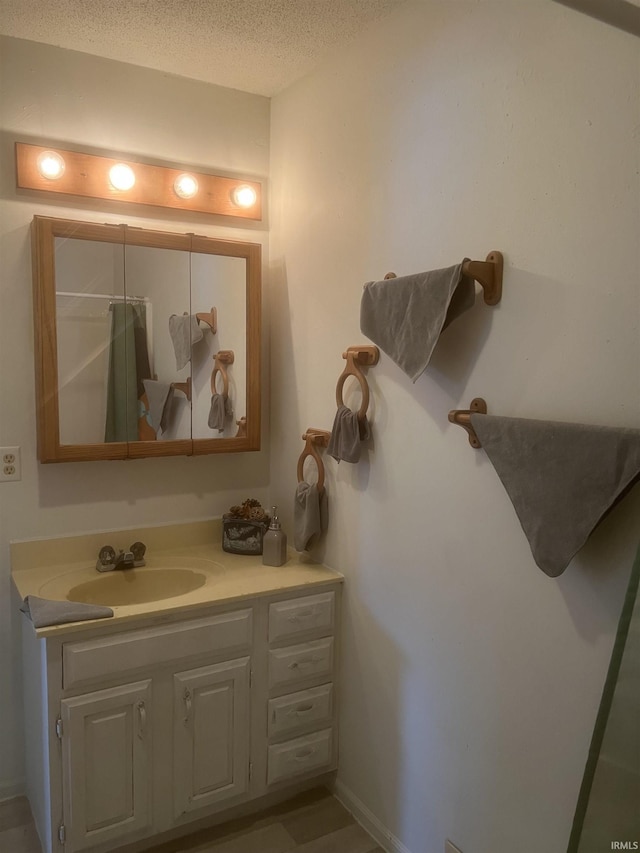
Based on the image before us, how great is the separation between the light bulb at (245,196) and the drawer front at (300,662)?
5.29ft

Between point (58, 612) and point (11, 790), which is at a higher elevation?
point (58, 612)

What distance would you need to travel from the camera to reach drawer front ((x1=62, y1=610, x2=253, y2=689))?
184 centimetres

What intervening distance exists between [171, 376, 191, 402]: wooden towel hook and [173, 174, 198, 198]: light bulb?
0.66 metres

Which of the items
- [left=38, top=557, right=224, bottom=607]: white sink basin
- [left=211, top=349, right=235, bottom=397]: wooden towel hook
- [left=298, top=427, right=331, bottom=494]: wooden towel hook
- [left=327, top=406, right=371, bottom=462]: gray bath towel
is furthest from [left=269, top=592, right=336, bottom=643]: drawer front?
[left=211, top=349, right=235, bottom=397]: wooden towel hook

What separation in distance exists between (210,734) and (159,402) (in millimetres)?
1097

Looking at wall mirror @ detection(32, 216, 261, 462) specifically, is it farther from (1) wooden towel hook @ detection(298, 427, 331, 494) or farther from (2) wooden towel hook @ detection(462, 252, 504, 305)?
(2) wooden towel hook @ detection(462, 252, 504, 305)

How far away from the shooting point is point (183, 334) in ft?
7.77

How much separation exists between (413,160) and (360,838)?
208 cm

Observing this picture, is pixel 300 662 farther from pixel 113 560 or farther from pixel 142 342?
pixel 142 342

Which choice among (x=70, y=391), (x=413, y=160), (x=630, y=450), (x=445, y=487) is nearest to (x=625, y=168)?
(x=630, y=450)

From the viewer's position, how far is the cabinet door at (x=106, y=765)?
6.08 ft

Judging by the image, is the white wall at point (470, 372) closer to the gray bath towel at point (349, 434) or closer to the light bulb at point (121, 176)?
the gray bath towel at point (349, 434)

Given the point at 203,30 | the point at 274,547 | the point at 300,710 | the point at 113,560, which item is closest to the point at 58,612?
the point at 113,560

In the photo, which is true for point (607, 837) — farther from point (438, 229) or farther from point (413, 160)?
point (413, 160)
